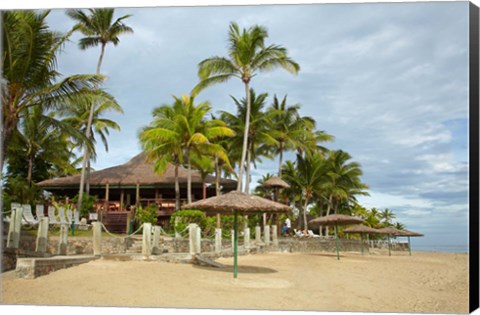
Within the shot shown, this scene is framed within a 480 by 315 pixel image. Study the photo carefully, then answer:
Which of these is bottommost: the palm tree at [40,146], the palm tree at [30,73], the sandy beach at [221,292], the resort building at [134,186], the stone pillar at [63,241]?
the sandy beach at [221,292]

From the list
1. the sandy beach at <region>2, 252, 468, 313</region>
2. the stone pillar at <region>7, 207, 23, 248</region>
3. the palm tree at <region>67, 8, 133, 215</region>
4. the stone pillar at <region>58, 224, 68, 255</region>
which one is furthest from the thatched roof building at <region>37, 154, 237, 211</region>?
the sandy beach at <region>2, 252, 468, 313</region>

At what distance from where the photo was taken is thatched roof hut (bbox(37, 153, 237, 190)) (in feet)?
67.1

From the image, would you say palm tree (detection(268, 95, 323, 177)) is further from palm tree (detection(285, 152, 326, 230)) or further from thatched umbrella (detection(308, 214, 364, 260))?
thatched umbrella (detection(308, 214, 364, 260))

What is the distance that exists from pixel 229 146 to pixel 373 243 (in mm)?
13763

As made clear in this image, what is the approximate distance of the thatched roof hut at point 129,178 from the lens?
20438 mm

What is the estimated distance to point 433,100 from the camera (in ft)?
24.2

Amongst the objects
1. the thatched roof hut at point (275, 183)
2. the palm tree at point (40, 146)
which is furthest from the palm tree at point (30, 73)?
the thatched roof hut at point (275, 183)

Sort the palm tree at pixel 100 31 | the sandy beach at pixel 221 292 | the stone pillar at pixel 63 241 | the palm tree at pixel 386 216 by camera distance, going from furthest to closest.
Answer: the palm tree at pixel 386 216
the palm tree at pixel 100 31
the stone pillar at pixel 63 241
the sandy beach at pixel 221 292

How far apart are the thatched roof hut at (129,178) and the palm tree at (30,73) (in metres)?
11.9

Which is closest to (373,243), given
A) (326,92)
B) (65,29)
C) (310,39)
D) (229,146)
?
(229,146)

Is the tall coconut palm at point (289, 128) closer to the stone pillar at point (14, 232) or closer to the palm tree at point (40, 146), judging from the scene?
the palm tree at point (40, 146)

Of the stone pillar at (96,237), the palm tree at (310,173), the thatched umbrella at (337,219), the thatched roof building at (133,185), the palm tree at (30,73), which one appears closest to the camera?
the palm tree at (30,73)

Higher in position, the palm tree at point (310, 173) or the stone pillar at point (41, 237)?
the palm tree at point (310, 173)

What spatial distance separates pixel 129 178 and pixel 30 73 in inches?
518
